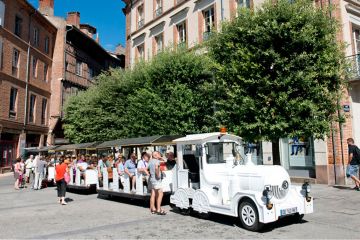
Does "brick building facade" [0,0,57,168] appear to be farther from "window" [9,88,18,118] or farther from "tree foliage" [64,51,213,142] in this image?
"tree foliage" [64,51,213,142]

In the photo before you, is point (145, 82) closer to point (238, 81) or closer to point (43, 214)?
point (238, 81)

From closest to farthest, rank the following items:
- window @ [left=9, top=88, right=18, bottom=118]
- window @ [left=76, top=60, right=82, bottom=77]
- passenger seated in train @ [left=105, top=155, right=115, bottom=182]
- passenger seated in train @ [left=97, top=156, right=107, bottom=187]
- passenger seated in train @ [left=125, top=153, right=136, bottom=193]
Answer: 1. passenger seated in train @ [left=125, top=153, right=136, bottom=193]
2. passenger seated in train @ [left=105, top=155, right=115, bottom=182]
3. passenger seated in train @ [left=97, top=156, right=107, bottom=187]
4. window @ [left=9, top=88, right=18, bottom=118]
5. window @ [left=76, top=60, right=82, bottom=77]

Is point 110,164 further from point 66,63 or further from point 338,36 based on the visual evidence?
point 66,63

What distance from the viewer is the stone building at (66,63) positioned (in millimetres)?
32688

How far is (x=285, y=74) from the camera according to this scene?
10.7m

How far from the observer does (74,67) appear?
1377 inches

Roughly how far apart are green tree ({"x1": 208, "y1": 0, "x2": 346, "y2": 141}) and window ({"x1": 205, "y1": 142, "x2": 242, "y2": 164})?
1761mm

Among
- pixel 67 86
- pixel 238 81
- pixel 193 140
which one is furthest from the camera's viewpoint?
pixel 67 86

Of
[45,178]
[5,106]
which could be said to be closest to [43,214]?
[45,178]

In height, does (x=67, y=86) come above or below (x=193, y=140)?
above

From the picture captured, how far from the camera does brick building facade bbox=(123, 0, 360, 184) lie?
46.2ft

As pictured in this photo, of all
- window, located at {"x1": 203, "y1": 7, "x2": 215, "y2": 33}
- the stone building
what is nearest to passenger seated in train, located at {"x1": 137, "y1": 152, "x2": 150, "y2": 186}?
window, located at {"x1": 203, "y1": 7, "x2": 215, "y2": 33}

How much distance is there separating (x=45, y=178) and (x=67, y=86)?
17071 mm

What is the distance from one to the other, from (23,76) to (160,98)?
17.1m
